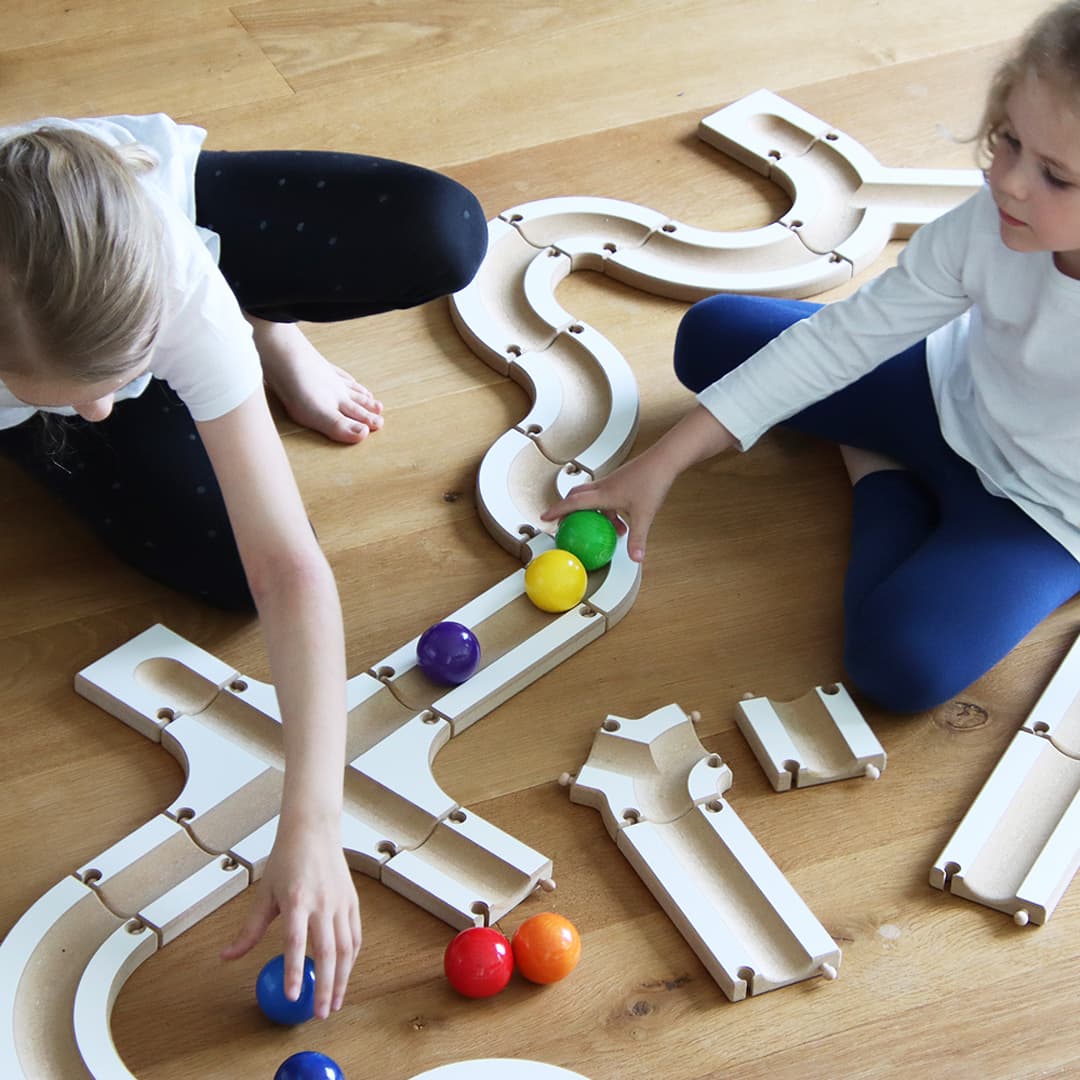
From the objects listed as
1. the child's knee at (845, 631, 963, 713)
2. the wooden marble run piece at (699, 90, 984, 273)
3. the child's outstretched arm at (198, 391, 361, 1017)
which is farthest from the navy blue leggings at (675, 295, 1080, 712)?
the child's outstretched arm at (198, 391, 361, 1017)

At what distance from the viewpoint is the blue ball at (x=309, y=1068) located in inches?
37.6

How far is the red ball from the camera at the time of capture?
40.6 inches

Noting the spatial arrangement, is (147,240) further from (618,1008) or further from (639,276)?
(639,276)

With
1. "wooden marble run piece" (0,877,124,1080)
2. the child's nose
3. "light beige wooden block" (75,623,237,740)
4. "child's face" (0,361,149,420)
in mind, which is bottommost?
"wooden marble run piece" (0,877,124,1080)

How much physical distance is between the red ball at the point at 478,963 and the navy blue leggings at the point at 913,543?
39 cm

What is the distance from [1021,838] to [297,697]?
57 cm

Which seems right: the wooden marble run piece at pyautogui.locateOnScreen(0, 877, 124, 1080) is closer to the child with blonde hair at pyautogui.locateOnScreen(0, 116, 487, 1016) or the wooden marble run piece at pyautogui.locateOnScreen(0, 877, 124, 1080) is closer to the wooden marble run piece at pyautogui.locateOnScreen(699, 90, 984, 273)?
the child with blonde hair at pyautogui.locateOnScreen(0, 116, 487, 1016)

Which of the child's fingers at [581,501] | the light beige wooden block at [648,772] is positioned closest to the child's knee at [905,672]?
the light beige wooden block at [648,772]

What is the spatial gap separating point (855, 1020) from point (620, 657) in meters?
0.37

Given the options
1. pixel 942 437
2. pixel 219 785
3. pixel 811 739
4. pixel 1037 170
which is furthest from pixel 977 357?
pixel 219 785

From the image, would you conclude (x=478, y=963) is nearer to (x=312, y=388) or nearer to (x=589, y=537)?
(x=589, y=537)

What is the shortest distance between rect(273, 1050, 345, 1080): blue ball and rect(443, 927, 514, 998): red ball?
0.11 meters

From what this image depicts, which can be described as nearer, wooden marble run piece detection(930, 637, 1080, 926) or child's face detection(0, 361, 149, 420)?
child's face detection(0, 361, 149, 420)

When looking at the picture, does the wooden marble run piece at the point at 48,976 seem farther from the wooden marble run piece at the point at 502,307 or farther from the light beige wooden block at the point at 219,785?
the wooden marble run piece at the point at 502,307
